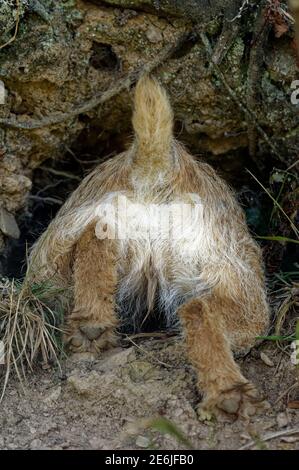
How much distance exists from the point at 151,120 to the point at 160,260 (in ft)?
2.31

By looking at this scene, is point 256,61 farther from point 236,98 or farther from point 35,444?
point 35,444

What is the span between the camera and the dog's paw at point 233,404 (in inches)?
129

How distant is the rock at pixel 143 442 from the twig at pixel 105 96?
200 cm

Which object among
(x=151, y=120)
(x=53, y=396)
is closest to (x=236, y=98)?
(x=151, y=120)

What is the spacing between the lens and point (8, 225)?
4.55 metres

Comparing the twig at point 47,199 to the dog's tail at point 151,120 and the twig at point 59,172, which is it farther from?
the dog's tail at point 151,120

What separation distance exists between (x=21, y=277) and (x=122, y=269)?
0.94 meters

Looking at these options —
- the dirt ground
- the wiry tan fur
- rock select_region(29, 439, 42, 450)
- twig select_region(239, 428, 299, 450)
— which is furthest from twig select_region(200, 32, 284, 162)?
rock select_region(29, 439, 42, 450)

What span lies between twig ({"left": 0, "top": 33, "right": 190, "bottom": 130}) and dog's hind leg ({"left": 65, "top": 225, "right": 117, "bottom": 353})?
3.30 feet

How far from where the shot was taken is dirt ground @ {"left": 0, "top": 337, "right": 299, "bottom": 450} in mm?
3271

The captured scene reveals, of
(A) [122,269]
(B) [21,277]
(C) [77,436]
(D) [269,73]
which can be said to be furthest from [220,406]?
(D) [269,73]

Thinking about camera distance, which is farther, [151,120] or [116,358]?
[116,358]

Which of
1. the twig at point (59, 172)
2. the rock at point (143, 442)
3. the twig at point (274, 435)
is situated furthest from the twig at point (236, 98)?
the rock at point (143, 442)

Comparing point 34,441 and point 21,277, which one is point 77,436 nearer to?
point 34,441
